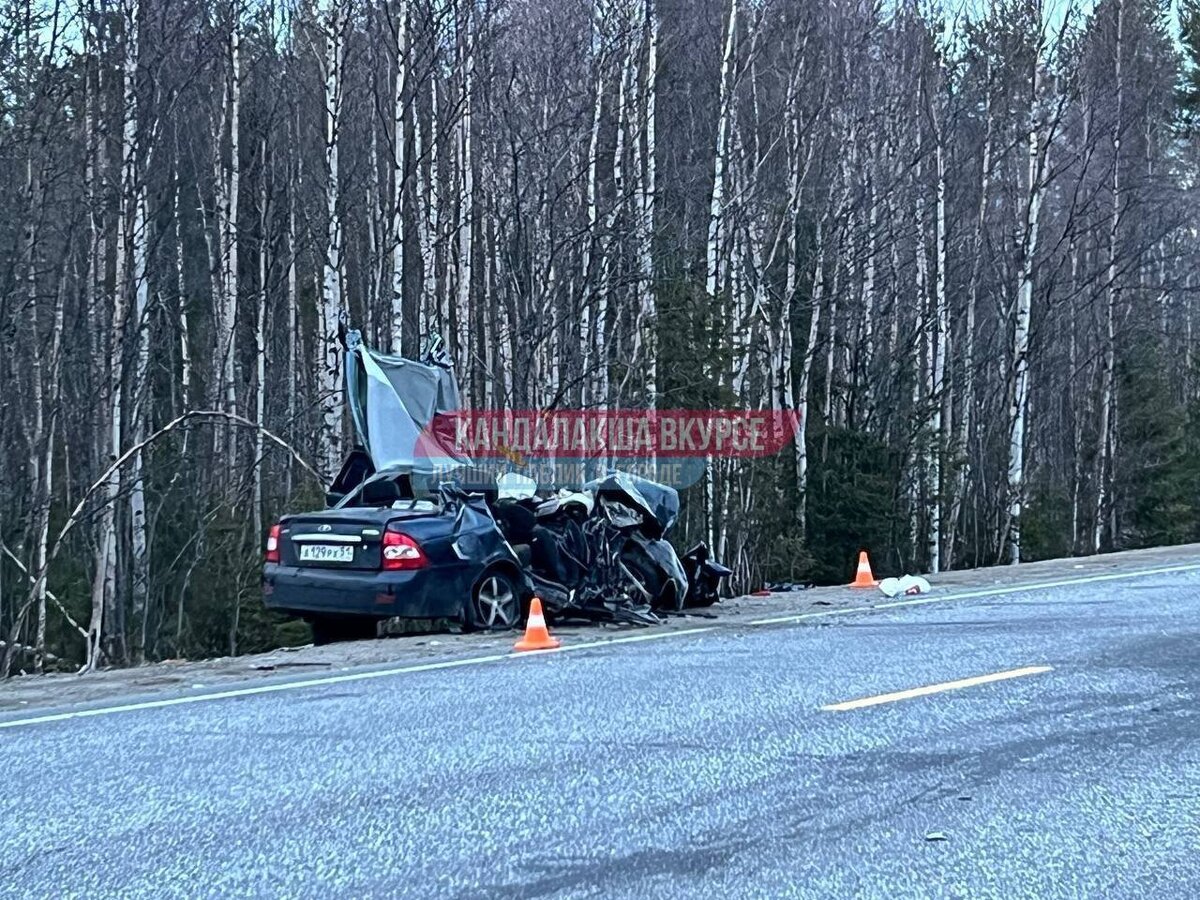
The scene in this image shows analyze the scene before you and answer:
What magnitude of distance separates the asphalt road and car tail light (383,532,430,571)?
6.98 ft

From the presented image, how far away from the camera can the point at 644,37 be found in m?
27.2

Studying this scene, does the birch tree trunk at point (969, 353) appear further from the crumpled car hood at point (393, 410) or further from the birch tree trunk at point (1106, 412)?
the crumpled car hood at point (393, 410)

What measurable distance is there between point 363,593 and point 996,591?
7.22 metres

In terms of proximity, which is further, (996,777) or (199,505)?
(199,505)

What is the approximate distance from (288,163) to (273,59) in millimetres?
3294

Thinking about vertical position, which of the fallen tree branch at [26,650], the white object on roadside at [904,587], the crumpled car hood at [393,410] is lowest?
the fallen tree branch at [26,650]

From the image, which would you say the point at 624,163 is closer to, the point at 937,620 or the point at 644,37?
the point at 644,37

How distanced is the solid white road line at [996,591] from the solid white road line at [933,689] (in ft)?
13.3

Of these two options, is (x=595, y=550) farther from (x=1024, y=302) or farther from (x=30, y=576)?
(x=1024, y=302)

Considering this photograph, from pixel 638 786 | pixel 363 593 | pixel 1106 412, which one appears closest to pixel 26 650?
pixel 363 593

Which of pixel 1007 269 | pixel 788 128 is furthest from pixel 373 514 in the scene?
pixel 1007 269

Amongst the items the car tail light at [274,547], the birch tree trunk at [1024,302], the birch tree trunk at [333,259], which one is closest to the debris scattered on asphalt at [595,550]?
the car tail light at [274,547]

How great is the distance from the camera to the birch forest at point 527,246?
23.0 metres

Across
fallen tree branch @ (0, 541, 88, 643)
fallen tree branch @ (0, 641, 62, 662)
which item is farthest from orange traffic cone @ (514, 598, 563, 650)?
fallen tree branch @ (0, 541, 88, 643)
